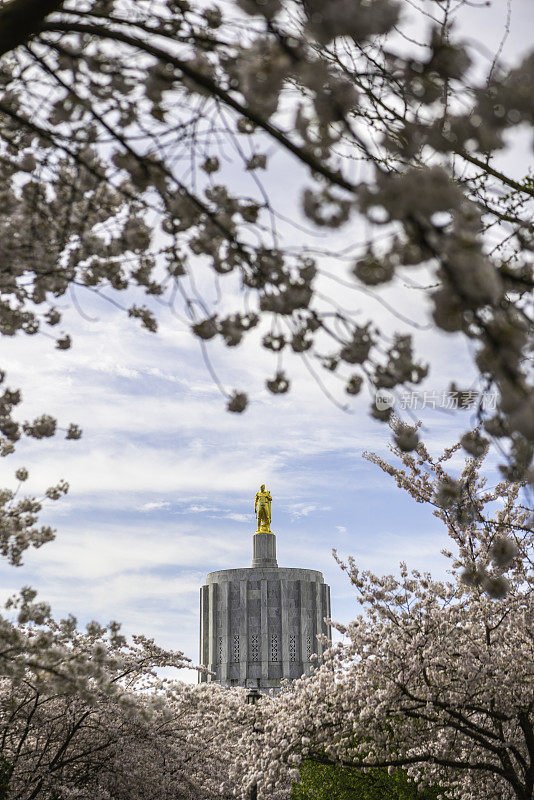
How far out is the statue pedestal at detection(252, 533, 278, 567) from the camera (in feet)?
93.6

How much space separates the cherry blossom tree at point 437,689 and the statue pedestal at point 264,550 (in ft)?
60.8

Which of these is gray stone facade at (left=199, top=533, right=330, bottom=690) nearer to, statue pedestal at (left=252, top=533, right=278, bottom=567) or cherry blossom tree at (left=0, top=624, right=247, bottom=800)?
statue pedestal at (left=252, top=533, right=278, bottom=567)

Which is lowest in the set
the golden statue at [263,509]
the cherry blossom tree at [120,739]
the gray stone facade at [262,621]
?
the cherry blossom tree at [120,739]

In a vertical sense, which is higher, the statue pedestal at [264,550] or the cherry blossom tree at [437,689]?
the statue pedestal at [264,550]

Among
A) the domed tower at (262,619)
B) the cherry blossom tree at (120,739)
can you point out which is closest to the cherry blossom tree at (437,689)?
the cherry blossom tree at (120,739)

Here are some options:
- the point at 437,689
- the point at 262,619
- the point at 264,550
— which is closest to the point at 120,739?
the point at 437,689

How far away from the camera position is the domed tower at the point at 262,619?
26.8 meters

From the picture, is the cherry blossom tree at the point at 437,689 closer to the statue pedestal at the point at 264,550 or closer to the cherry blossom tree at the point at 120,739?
the cherry blossom tree at the point at 120,739

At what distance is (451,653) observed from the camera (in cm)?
841

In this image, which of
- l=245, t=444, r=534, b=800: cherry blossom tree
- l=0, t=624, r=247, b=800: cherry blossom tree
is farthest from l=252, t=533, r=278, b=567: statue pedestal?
l=245, t=444, r=534, b=800: cherry blossom tree

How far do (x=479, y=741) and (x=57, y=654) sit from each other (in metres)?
5.44

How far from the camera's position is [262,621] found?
27328 millimetres

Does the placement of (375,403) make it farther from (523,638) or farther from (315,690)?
(315,690)

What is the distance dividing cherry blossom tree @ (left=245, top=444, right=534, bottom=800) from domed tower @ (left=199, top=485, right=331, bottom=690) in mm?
17466
